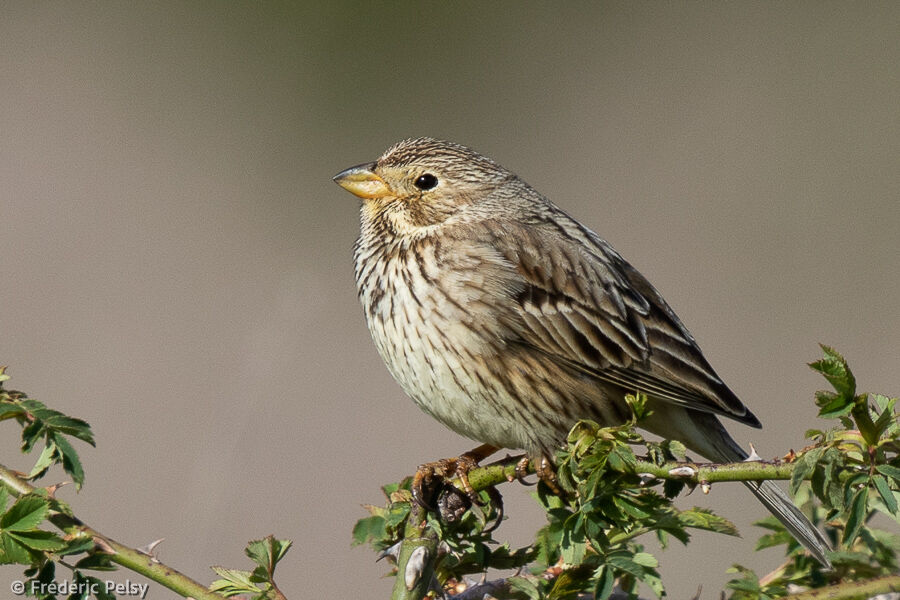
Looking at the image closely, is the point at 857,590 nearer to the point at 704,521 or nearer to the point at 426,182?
the point at 704,521

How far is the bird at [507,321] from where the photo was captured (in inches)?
112

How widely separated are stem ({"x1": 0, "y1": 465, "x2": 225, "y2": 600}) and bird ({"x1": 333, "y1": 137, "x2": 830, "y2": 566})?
93 centimetres

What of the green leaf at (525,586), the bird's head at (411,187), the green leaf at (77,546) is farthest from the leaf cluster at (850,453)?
the bird's head at (411,187)

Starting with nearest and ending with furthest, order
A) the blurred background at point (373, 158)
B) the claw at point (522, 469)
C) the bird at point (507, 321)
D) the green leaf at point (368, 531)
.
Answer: the green leaf at point (368, 531)
the claw at point (522, 469)
the bird at point (507, 321)
the blurred background at point (373, 158)

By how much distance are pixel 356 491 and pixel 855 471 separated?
4.28m

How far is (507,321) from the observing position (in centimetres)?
293

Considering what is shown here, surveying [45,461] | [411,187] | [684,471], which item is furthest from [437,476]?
[411,187]

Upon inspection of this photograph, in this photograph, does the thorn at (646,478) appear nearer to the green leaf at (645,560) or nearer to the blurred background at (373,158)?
the green leaf at (645,560)

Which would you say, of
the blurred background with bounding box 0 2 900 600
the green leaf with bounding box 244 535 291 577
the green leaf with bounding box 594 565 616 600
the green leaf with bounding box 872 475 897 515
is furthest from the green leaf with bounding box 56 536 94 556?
the blurred background with bounding box 0 2 900 600

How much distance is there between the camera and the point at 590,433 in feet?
6.01

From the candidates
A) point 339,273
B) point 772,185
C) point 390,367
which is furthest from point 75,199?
point 390,367

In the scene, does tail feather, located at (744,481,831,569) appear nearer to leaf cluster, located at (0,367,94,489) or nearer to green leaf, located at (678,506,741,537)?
green leaf, located at (678,506,741,537)

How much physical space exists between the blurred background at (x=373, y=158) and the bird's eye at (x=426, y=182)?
244 cm

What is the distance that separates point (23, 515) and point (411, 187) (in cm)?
177
